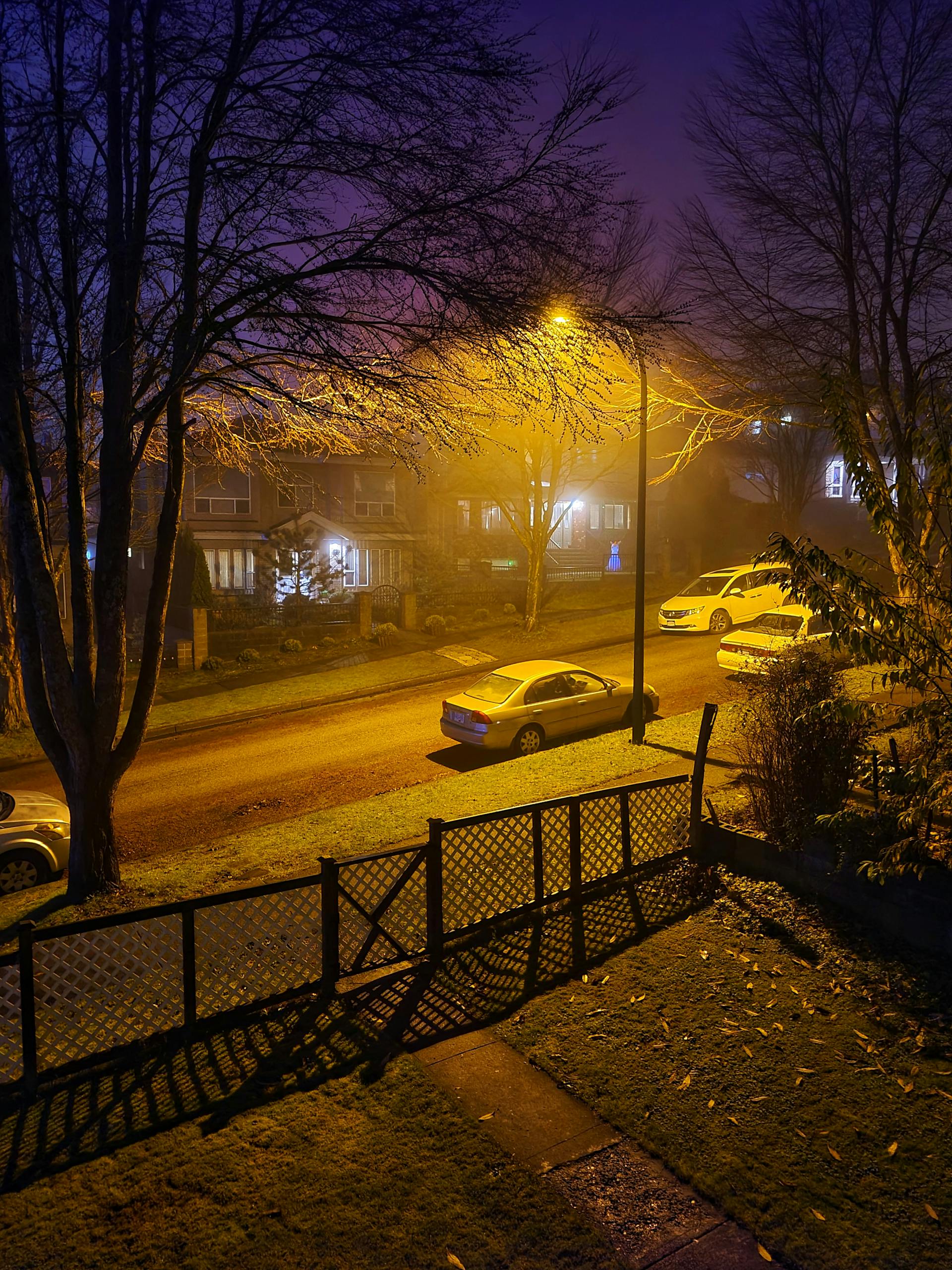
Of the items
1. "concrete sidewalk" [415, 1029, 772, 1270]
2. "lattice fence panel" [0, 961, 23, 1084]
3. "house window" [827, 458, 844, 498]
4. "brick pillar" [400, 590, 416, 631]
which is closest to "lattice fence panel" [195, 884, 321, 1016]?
"lattice fence panel" [0, 961, 23, 1084]

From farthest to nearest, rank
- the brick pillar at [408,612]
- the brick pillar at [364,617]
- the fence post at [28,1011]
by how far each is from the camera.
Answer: the brick pillar at [408,612]
the brick pillar at [364,617]
the fence post at [28,1011]

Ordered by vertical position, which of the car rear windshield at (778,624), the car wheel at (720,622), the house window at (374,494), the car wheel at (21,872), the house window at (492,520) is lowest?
the car wheel at (21,872)

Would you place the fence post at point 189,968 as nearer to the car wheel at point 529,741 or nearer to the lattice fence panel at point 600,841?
the lattice fence panel at point 600,841

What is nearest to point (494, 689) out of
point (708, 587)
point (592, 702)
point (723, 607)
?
point (592, 702)

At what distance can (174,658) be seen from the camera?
23016mm

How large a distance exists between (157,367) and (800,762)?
776cm

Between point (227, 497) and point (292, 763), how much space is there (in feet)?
74.6

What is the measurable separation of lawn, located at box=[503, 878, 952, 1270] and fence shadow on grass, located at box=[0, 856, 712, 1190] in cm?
41

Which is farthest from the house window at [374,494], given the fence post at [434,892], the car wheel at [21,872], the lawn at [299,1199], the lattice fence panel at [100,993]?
the lawn at [299,1199]

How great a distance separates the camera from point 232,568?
115 ft

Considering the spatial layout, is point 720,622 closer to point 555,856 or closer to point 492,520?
point 555,856

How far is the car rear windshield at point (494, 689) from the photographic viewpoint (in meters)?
14.8

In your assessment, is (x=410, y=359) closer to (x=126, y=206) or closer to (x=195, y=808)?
(x=126, y=206)

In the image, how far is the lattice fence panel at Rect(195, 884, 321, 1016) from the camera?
21.4 ft
